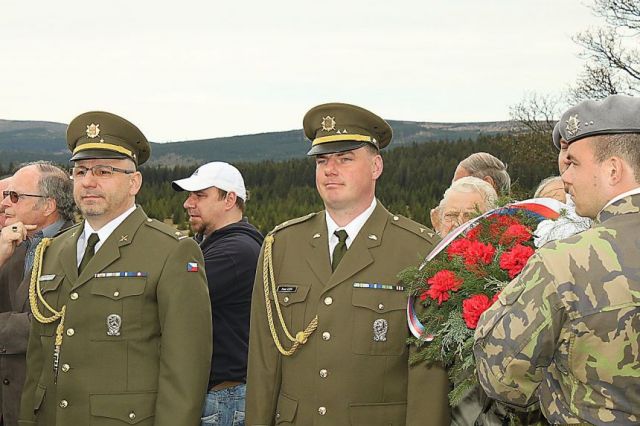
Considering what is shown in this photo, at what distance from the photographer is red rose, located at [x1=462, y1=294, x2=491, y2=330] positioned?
11.3 ft

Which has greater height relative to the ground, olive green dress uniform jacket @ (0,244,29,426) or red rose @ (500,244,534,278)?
red rose @ (500,244,534,278)

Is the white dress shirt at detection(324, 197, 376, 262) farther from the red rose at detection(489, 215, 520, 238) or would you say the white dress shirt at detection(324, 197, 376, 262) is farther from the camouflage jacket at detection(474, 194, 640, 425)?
the camouflage jacket at detection(474, 194, 640, 425)

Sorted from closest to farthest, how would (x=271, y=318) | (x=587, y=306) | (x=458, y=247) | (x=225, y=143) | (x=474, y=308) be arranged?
(x=587, y=306)
(x=474, y=308)
(x=458, y=247)
(x=271, y=318)
(x=225, y=143)

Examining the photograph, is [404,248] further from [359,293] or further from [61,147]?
[61,147]

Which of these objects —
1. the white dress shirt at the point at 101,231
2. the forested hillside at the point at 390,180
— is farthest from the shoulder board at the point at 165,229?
the forested hillside at the point at 390,180

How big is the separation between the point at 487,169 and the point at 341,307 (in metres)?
2.76

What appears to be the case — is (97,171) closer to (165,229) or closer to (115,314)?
(165,229)

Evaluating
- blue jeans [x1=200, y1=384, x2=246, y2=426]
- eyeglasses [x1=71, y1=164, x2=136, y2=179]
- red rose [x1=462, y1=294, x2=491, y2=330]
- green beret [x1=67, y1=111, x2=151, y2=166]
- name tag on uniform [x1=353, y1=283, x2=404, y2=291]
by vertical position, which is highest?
green beret [x1=67, y1=111, x2=151, y2=166]

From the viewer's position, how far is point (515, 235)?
3707 millimetres

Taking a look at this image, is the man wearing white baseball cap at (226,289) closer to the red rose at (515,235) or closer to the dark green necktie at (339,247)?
the dark green necktie at (339,247)

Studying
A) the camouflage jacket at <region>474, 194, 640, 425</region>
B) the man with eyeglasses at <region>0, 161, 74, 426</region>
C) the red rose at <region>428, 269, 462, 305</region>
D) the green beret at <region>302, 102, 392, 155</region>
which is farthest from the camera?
the man with eyeglasses at <region>0, 161, 74, 426</region>

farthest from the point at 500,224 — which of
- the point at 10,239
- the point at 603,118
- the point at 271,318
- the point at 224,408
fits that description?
the point at 10,239

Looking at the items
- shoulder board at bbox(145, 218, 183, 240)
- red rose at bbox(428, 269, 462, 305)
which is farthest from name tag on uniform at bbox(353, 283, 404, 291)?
shoulder board at bbox(145, 218, 183, 240)

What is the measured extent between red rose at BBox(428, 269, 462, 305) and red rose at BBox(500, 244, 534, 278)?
0.20 m
